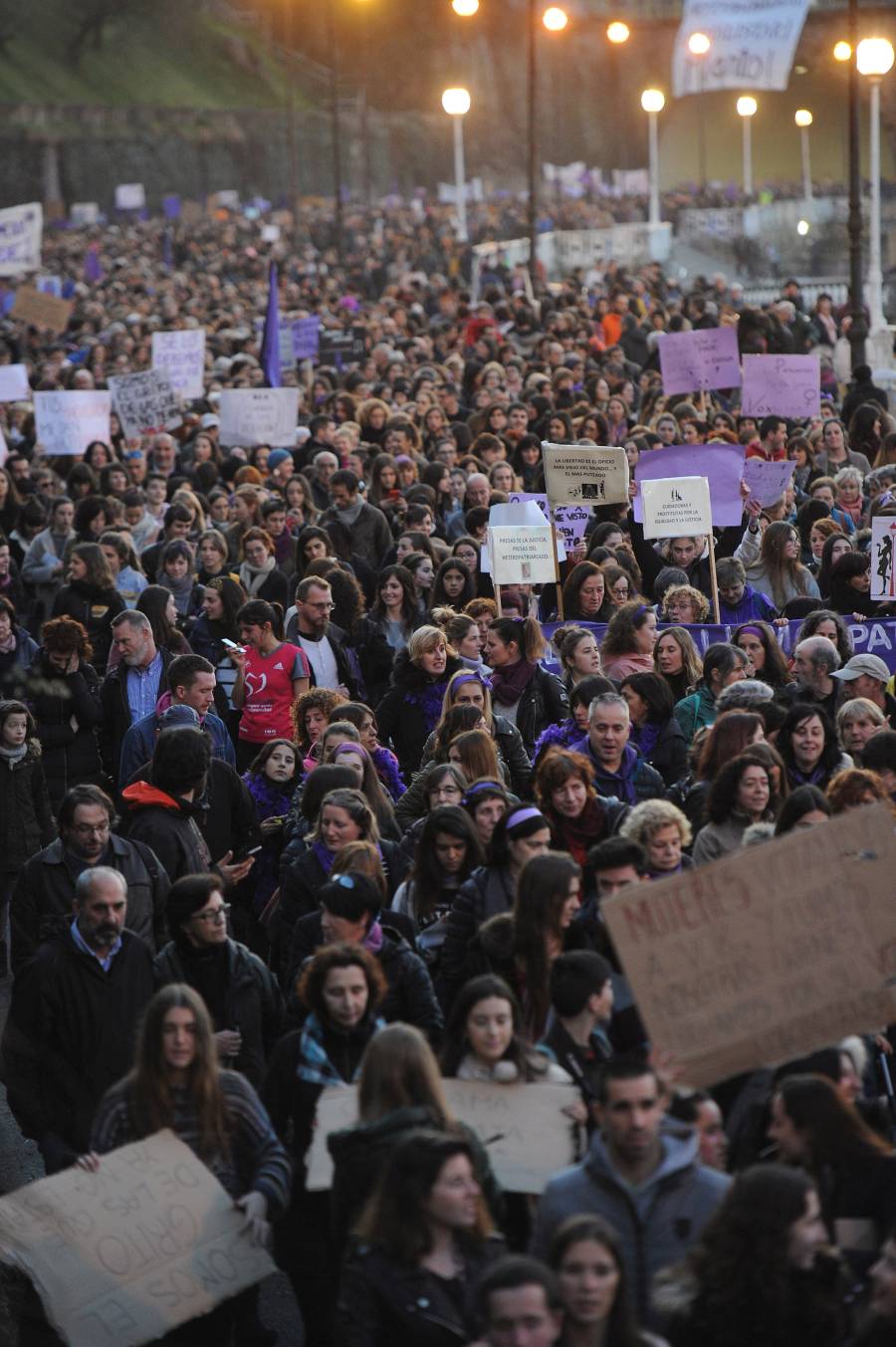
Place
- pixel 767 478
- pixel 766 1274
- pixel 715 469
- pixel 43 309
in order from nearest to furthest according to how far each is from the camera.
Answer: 1. pixel 766 1274
2. pixel 715 469
3. pixel 767 478
4. pixel 43 309

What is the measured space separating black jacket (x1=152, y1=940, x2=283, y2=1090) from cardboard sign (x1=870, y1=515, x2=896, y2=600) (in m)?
5.64

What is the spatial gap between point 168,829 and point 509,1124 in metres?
2.65

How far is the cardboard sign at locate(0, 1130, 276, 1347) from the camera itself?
19.2 ft

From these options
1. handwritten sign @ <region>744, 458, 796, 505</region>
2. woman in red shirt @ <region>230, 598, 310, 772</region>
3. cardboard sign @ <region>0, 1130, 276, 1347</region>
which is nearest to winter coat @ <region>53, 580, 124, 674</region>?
woman in red shirt @ <region>230, 598, 310, 772</region>

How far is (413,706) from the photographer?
34.6 feet

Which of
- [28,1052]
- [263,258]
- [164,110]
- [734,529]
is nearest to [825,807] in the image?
[28,1052]

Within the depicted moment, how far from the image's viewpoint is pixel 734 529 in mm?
14781

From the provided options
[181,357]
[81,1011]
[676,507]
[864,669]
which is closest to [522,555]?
[676,507]

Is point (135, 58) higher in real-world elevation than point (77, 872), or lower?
higher

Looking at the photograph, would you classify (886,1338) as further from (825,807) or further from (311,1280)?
(825,807)

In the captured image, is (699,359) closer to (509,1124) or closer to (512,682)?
(512,682)

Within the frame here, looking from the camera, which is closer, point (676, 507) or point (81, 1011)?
point (81, 1011)

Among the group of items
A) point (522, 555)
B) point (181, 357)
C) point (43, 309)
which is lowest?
point (522, 555)

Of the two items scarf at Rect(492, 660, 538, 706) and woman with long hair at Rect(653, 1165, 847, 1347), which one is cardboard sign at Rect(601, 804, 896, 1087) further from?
scarf at Rect(492, 660, 538, 706)
